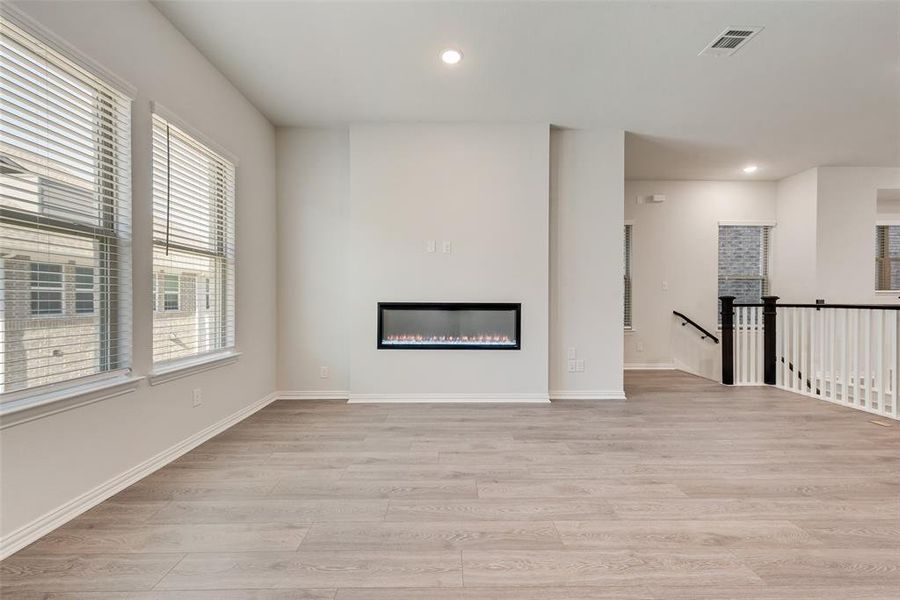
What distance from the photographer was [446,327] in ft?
12.8

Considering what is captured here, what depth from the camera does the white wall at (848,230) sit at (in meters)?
5.20

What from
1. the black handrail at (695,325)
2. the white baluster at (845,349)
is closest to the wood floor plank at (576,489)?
the white baluster at (845,349)

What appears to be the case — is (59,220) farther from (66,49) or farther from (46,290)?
(66,49)

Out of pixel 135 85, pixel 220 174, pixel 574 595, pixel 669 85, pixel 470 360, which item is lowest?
pixel 574 595

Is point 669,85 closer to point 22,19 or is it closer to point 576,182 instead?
point 576,182

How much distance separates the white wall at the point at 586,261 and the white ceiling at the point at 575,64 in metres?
0.33

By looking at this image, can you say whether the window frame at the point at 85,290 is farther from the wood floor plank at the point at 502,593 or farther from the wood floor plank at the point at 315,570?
the wood floor plank at the point at 502,593

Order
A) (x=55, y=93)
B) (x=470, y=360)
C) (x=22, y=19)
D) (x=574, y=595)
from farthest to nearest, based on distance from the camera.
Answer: (x=470, y=360) < (x=55, y=93) < (x=22, y=19) < (x=574, y=595)

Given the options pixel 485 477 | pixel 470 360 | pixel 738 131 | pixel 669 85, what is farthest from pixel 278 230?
pixel 738 131

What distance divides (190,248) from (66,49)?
122 cm

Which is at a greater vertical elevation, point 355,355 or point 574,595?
point 355,355

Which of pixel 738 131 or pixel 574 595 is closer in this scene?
pixel 574 595

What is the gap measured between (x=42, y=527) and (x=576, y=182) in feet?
14.5

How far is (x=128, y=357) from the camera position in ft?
6.96
